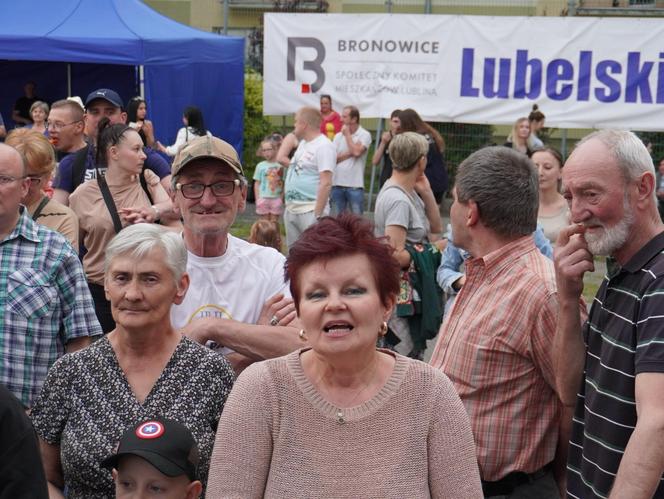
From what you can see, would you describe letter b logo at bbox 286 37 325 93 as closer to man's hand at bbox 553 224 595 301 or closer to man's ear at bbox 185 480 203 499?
man's hand at bbox 553 224 595 301

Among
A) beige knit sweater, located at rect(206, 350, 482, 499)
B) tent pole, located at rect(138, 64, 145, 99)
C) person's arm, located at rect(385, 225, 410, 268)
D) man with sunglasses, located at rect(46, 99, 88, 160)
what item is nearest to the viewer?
beige knit sweater, located at rect(206, 350, 482, 499)

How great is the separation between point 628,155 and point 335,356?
116cm

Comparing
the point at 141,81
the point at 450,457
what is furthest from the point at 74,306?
the point at 141,81

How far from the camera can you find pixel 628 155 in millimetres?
2984

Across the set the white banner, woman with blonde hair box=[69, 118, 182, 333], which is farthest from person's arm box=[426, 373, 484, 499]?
the white banner

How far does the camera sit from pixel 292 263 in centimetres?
271

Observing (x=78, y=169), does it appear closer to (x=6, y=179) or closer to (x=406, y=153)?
(x=406, y=153)

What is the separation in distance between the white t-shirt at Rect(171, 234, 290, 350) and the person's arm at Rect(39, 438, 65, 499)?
68cm

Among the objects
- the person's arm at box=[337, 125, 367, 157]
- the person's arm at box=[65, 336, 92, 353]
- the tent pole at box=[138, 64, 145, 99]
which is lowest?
the person's arm at box=[65, 336, 92, 353]

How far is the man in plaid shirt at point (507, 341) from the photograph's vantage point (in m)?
3.44

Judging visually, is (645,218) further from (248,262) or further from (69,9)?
(69,9)

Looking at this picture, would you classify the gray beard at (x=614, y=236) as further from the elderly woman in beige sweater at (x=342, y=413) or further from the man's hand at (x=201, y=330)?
the man's hand at (x=201, y=330)

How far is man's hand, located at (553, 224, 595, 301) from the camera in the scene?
315 cm

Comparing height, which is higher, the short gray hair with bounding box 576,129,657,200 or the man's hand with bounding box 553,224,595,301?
the short gray hair with bounding box 576,129,657,200
